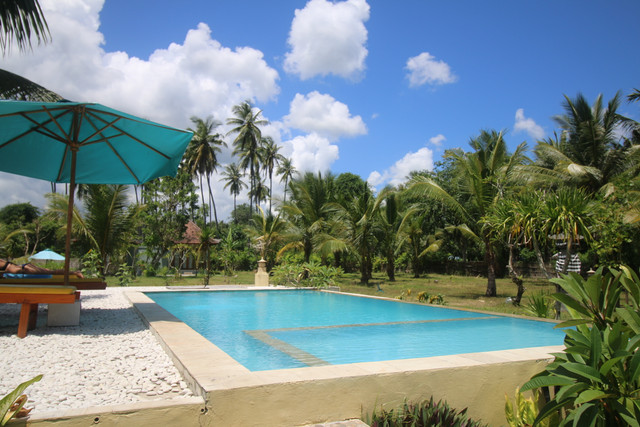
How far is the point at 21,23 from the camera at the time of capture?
8523mm

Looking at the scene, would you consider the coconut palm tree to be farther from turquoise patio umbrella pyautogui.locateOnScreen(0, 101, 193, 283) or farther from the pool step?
the pool step

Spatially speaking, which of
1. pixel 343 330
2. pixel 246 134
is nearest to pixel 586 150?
pixel 343 330

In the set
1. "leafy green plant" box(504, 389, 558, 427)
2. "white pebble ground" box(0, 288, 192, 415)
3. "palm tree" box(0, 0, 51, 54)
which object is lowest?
"leafy green plant" box(504, 389, 558, 427)

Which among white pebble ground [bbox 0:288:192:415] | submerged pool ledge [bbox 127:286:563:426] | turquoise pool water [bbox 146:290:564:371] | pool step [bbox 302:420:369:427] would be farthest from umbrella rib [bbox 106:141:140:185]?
pool step [bbox 302:420:369:427]

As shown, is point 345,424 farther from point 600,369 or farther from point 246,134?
point 246,134

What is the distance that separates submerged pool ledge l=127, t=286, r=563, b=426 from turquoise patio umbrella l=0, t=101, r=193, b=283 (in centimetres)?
333

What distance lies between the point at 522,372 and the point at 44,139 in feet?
22.7

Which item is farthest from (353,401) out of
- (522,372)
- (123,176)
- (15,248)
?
(15,248)

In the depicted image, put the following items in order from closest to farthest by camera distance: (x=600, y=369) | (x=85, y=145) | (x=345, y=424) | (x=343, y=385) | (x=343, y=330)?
(x=600, y=369)
(x=345, y=424)
(x=343, y=385)
(x=85, y=145)
(x=343, y=330)

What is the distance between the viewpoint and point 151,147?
6441 millimetres

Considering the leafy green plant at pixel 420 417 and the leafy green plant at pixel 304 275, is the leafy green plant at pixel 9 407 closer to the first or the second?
the leafy green plant at pixel 420 417

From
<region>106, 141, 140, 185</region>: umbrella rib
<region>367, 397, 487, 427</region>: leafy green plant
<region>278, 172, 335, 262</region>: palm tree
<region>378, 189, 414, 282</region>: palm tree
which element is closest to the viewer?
<region>367, 397, 487, 427</region>: leafy green plant

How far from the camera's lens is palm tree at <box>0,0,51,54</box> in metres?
8.30

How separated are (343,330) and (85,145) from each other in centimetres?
497
